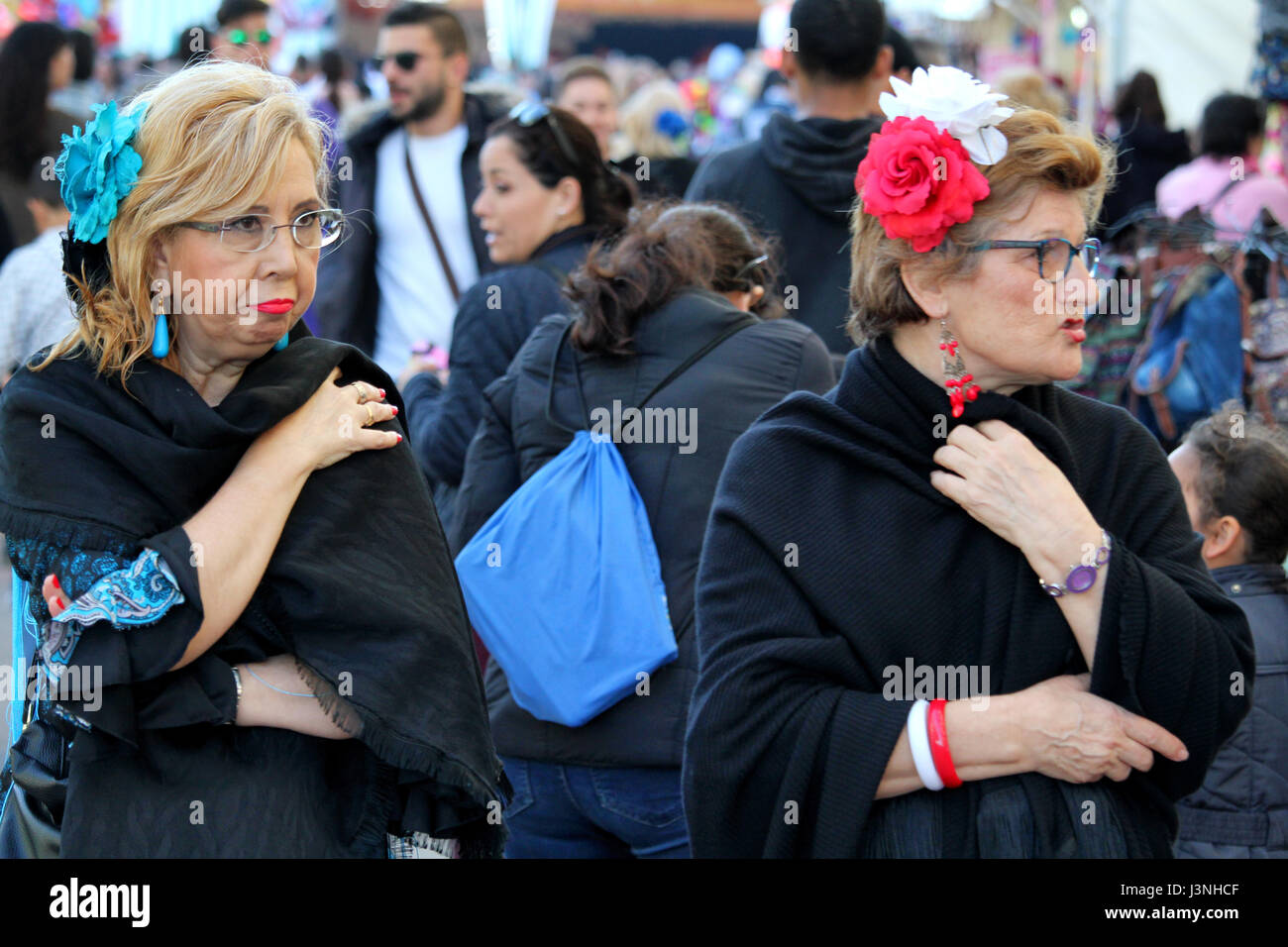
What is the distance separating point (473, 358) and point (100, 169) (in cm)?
185

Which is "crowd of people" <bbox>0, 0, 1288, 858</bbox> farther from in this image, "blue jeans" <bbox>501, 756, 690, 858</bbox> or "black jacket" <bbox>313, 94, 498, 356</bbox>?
"black jacket" <bbox>313, 94, 498, 356</bbox>

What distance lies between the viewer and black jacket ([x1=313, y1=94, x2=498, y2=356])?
569 cm

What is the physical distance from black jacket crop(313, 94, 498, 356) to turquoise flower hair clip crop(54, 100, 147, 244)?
10.7ft

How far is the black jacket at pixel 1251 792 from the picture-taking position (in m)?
3.14

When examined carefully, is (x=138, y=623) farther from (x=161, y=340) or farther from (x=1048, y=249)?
(x=1048, y=249)

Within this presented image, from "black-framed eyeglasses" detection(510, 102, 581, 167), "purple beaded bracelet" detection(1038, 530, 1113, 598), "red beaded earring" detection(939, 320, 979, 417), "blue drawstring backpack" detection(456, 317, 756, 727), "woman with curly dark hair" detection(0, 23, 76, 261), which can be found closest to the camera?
"purple beaded bracelet" detection(1038, 530, 1113, 598)

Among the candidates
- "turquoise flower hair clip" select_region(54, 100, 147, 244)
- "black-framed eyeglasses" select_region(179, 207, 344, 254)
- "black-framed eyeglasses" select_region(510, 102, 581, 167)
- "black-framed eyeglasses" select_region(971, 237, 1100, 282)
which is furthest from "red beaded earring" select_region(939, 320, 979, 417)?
"black-framed eyeglasses" select_region(510, 102, 581, 167)

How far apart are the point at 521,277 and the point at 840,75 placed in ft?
4.16

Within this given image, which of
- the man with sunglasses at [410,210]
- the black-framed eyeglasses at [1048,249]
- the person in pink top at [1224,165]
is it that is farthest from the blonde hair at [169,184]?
the person in pink top at [1224,165]

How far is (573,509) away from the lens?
125 inches
